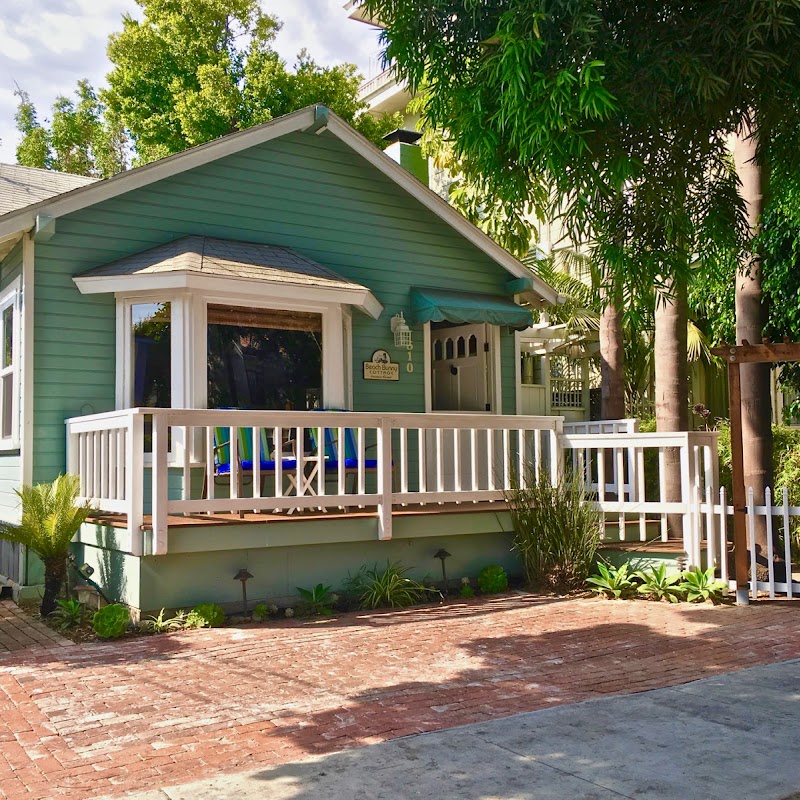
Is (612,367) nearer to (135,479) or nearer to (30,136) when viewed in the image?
(135,479)

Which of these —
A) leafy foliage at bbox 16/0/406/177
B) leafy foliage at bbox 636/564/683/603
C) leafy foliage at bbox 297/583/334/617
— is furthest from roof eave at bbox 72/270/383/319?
leafy foliage at bbox 16/0/406/177

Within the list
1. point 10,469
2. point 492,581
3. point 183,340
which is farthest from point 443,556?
point 10,469

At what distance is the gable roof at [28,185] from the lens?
10.8 m

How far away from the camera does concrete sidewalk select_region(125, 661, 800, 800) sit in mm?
3674

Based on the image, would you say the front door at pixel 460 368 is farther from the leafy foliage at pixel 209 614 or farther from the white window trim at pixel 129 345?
the leafy foliage at pixel 209 614

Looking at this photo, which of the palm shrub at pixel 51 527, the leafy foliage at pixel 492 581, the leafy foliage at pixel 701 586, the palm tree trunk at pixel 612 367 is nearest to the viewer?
the palm shrub at pixel 51 527

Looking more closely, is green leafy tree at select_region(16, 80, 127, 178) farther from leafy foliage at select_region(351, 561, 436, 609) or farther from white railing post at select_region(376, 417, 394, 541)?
leafy foliage at select_region(351, 561, 436, 609)

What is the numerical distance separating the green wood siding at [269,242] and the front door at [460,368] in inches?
13.8

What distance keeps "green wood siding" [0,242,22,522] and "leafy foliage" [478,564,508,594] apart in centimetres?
468

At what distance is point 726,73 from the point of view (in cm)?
586

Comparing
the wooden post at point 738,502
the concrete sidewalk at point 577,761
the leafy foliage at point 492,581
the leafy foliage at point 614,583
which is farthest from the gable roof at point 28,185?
the concrete sidewalk at point 577,761

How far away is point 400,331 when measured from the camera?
1048 cm

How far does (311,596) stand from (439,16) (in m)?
4.87

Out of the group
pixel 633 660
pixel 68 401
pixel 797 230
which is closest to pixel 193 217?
pixel 68 401
